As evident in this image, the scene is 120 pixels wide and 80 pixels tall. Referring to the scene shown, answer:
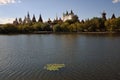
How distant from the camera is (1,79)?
56.9 feet

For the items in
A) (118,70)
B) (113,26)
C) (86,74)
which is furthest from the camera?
(113,26)

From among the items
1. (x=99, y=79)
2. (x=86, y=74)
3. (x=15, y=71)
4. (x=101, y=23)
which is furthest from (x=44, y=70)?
(x=101, y=23)

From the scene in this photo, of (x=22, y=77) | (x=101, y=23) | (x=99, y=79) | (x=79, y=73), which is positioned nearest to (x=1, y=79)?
(x=22, y=77)

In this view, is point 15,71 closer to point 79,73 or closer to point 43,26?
point 79,73

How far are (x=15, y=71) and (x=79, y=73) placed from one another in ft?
20.1

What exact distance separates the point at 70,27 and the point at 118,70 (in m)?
126

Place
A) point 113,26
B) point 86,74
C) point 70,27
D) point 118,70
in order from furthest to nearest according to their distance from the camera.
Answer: point 70,27 → point 113,26 → point 118,70 → point 86,74

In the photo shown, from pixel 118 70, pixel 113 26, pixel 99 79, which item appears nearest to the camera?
pixel 99 79

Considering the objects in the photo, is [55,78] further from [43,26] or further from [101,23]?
[43,26]

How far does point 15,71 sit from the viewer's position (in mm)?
19875

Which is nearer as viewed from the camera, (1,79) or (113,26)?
(1,79)

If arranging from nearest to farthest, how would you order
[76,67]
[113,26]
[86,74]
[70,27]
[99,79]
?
[99,79] < [86,74] < [76,67] < [113,26] < [70,27]

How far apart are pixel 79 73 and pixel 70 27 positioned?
127m

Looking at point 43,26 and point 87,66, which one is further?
point 43,26
